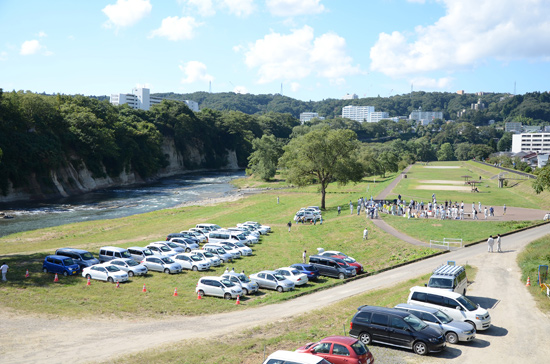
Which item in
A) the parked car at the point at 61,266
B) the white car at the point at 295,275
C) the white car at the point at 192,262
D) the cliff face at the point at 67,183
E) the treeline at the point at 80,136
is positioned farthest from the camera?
the treeline at the point at 80,136

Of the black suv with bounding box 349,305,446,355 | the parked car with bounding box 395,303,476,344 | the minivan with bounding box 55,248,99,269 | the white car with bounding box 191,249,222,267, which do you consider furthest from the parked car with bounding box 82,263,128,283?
the parked car with bounding box 395,303,476,344

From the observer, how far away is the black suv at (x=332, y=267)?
33531 millimetres

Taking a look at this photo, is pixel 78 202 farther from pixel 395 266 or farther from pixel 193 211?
pixel 395 266

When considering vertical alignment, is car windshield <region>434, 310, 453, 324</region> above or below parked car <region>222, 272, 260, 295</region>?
above

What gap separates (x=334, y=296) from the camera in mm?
28219

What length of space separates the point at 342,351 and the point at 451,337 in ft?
19.6

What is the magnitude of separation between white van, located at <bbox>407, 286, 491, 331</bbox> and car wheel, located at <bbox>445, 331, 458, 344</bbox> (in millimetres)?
1687

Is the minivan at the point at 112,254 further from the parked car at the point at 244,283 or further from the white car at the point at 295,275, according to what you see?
the white car at the point at 295,275

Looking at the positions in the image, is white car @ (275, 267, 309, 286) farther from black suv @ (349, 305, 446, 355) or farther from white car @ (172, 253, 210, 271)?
black suv @ (349, 305, 446, 355)

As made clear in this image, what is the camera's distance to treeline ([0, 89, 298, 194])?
3514 inches

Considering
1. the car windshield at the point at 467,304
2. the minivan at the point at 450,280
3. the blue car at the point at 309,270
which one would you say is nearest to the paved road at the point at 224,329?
the car windshield at the point at 467,304

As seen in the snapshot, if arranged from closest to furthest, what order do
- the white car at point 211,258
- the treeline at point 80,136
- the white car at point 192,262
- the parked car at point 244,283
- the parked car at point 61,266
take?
the parked car at point 244,283
the parked car at point 61,266
the white car at point 192,262
the white car at point 211,258
the treeline at point 80,136

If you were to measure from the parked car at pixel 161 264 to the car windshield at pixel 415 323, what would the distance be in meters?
22.1

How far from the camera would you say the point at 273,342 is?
63.1 feet
